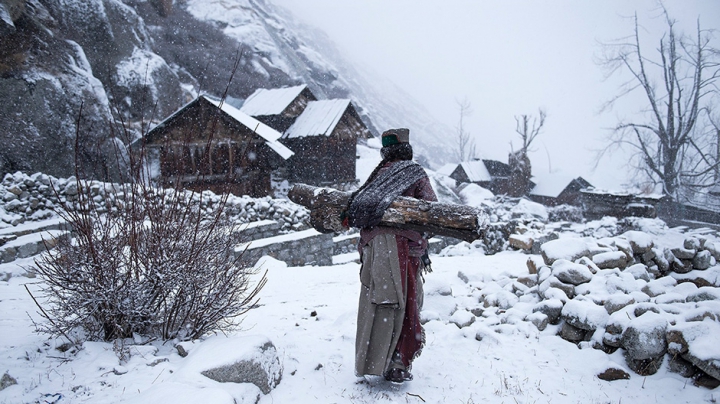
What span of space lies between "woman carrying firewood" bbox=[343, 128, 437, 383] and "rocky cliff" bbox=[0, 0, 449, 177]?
1332mm

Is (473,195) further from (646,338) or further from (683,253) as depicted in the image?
(646,338)

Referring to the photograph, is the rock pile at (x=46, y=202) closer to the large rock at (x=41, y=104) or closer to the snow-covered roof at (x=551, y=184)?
the large rock at (x=41, y=104)

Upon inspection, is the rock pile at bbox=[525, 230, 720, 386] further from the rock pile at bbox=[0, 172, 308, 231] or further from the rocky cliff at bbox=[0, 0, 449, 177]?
the rock pile at bbox=[0, 172, 308, 231]

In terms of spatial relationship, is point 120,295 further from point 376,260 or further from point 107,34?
point 107,34

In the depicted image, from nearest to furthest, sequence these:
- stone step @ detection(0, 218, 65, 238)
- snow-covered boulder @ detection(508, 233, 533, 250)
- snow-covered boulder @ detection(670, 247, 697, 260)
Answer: snow-covered boulder @ detection(670, 247, 697, 260), stone step @ detection(0, 218, 65, 238), snow-covered boulder @ detection(508, 233, 533, 250)

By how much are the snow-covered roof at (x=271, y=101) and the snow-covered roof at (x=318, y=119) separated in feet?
3.90

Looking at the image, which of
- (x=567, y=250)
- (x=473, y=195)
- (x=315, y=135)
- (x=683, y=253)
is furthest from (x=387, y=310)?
(x=473, y=195)

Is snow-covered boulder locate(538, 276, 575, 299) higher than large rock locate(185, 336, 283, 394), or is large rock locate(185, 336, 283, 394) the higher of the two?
snow-covered boulder locate(538, 276, 575, 299)

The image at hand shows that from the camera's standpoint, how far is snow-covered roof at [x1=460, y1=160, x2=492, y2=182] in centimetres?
3310

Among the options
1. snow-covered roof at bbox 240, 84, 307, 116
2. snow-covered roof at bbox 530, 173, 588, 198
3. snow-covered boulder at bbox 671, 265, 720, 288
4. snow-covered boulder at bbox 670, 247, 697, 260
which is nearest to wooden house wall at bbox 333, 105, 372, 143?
snow-covered roof at bbox 240, 84, 307, 116

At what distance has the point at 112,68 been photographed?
67.4 ft

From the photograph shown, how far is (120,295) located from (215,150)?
13479 millimetres

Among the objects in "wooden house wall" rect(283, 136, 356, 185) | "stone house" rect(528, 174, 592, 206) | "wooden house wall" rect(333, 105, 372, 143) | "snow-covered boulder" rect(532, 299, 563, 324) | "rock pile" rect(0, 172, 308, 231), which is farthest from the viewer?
"stone house" rect(528, 174, 592, 206)

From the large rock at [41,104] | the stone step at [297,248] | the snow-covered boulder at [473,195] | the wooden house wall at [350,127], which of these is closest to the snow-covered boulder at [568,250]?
the stone step at [297,248]
